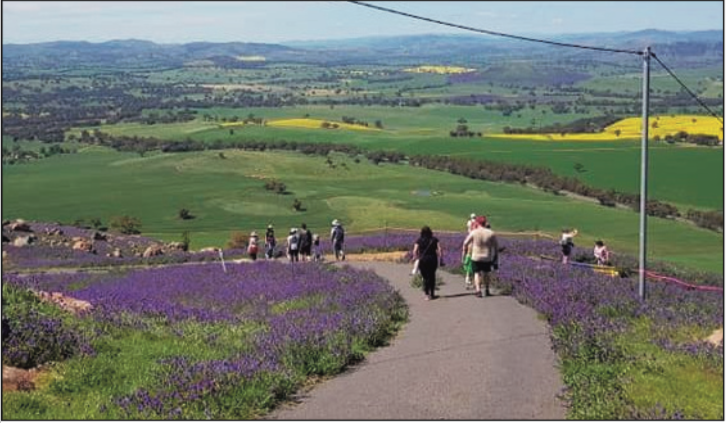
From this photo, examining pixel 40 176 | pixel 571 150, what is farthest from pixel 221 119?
pixel 571 150

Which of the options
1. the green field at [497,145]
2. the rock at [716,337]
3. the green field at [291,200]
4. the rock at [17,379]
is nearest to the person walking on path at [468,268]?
the rock at [716,337]

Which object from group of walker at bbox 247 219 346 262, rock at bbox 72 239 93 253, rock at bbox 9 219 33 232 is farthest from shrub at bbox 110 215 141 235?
group of walker at bbox 247 219 346 262

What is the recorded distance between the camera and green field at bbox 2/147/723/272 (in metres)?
52.2

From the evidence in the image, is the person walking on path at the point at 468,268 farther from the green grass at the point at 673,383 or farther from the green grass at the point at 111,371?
the green grass at the point at 111,371

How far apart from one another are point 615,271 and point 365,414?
15.1 meters

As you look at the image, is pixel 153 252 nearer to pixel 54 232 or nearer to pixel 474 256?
pixel 54 232

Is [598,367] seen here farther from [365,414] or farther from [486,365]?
[365,414]

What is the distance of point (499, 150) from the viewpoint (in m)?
99.7

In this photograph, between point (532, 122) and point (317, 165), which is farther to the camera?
point (532, 122)

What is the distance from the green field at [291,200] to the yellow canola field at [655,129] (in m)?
5.76

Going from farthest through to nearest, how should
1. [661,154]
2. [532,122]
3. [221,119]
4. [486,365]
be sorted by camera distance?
[221,119], [532,122], [661,154], [486,365]

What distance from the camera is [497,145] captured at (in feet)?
347

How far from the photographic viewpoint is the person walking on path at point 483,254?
58.9 ft

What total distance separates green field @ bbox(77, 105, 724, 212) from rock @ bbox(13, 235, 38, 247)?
3123 cm
